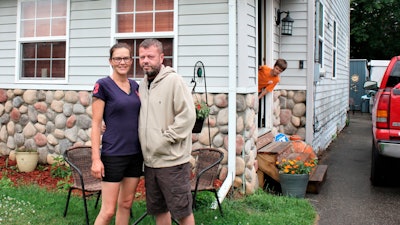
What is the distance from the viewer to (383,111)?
18.9 feet

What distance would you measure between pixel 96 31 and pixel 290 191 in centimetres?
361

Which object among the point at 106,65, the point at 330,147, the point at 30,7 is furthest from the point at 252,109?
the point at 330,147

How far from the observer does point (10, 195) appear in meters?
5.60

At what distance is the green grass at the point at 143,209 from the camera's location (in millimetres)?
4742

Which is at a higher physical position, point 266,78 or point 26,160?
point 266,78

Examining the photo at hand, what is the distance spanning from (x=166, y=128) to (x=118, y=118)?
1.21 ft

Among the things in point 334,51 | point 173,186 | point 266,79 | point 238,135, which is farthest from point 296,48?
point 173,186

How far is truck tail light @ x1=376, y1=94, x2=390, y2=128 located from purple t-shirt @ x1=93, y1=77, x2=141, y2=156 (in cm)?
366

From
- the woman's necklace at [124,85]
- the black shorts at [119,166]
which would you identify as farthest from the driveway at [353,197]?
the woman's necklace at [124,85]

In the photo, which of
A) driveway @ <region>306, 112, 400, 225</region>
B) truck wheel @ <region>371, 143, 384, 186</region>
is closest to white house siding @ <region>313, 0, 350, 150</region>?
driveway @ <region>306, 112, 400, 225</region>

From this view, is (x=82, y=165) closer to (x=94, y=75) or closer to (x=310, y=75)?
Result: (x=94, y=75)

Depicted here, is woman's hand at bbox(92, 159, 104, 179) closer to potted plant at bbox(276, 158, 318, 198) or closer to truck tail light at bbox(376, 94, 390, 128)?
potted plant at bbox(276, 158, 318, 198)

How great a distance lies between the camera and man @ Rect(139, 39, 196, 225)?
3299mm

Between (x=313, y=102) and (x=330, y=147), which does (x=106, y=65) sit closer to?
(x=313, y=102)
